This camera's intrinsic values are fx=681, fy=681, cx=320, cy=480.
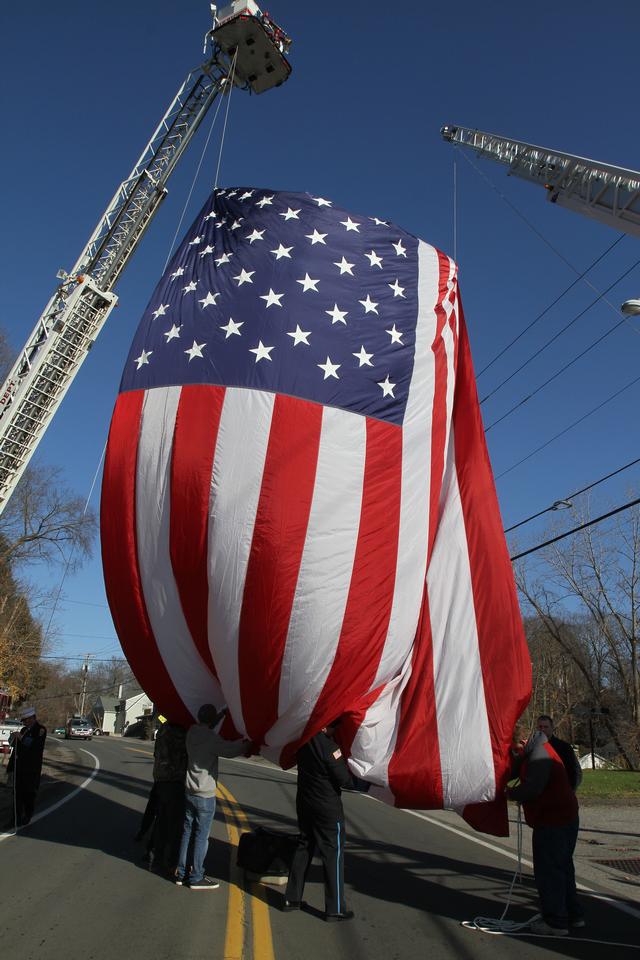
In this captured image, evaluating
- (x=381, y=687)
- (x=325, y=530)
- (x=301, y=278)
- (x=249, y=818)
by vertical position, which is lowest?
(x=249, y=818)

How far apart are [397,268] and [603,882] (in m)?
6.59

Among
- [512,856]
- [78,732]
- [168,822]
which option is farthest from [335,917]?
[78,732]

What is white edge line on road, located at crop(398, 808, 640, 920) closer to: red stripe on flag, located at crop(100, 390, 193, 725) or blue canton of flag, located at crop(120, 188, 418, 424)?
red stripe on flag, located at crop(100, 390, 193, 725)

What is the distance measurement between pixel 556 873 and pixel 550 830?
0.94ft

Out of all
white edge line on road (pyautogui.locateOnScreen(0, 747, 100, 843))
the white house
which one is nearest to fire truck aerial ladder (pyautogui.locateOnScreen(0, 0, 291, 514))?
white edge line on road (pyautogui.locateOnScreen(0, 747, 100, 843))

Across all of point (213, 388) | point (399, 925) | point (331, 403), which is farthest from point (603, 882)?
point (213, 388)

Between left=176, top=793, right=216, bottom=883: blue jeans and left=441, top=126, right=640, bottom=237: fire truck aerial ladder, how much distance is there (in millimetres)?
9304

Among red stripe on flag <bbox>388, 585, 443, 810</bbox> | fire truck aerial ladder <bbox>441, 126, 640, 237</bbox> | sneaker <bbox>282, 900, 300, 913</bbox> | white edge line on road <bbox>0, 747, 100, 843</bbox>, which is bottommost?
white edge line on road <bbox>0, 747, 100, 843</bbox>

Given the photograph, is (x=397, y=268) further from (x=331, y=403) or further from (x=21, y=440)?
(x=21, y=440)

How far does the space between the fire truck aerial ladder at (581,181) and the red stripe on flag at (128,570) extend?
7.91 meters

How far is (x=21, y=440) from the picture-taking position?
45.6 feet

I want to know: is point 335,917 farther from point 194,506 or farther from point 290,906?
point 194,506

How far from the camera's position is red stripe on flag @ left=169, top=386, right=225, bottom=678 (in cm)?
529

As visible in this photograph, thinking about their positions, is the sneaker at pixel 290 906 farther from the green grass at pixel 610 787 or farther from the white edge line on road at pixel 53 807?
the green grass at pixel 610 787
